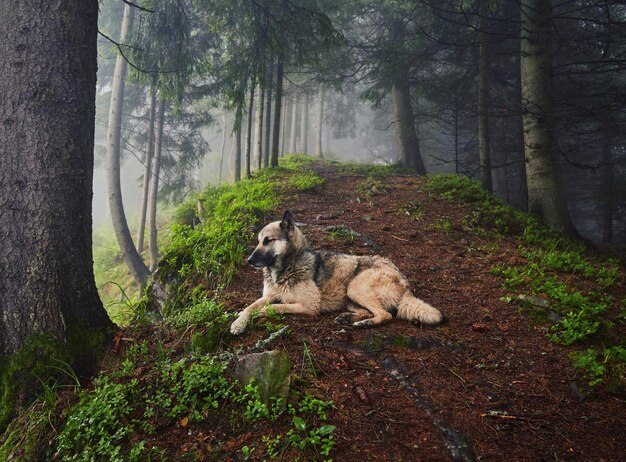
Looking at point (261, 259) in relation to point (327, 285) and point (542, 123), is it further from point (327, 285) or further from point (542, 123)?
point (542, 123)

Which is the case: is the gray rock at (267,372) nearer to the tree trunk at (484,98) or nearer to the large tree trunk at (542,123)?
the large tree trunk at (542,123)

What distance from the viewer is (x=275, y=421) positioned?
268 cm

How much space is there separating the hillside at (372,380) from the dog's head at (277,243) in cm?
75

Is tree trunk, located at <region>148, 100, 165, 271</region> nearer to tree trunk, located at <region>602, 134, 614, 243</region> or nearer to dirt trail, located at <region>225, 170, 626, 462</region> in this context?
dirt trail, located at <region>225, 170, 626, 462</region>

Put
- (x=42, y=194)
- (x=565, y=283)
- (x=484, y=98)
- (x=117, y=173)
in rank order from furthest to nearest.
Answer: (x=117, y=173) → (x=484, y=98) → (x=565, y=283) → (x=42, y=194)

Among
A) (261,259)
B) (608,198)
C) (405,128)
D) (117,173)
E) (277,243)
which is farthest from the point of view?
(405,128)

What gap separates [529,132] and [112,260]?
19.5 metres

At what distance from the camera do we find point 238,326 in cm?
385

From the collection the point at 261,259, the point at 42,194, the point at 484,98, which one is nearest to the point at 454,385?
the point at 261,259

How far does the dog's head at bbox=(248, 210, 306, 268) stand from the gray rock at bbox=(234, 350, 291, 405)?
1.63 metres

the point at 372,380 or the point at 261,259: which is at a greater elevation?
the point at 261,259

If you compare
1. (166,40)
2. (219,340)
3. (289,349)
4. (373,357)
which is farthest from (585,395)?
(166,40)

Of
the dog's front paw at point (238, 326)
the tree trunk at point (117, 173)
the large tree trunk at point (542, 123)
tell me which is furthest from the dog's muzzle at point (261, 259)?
the tree trunk at point (117, 173)

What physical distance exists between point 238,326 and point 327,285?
4.44 feet
